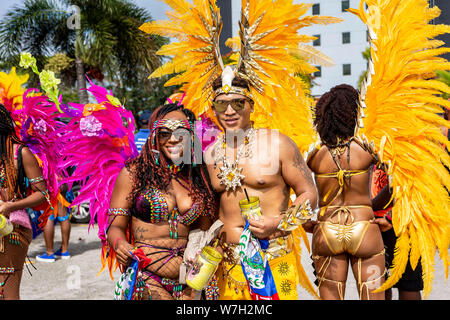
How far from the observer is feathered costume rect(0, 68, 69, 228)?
3.68m

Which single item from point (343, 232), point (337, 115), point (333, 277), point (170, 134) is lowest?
point (333, 277)

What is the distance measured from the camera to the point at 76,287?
5504 mm

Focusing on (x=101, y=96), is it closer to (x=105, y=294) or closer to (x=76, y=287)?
(x=105, y=294)

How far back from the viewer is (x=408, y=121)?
322cm

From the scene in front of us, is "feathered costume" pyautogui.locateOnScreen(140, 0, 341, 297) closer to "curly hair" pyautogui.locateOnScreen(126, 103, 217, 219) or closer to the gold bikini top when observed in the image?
the gold bikini top

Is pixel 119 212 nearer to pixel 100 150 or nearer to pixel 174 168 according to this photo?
pixel 174 168

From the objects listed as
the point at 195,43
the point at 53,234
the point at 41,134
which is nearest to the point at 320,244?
the point at 195,43

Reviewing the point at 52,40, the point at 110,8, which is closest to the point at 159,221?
the point at 110,8

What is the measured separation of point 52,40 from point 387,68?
10.7m

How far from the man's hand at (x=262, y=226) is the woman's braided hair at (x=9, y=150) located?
78.6 inches

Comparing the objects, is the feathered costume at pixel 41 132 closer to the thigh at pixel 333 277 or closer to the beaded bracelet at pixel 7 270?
the beaded bracelet at pixel 7 270

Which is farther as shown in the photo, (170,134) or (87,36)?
(87,36)

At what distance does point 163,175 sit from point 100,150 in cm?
77

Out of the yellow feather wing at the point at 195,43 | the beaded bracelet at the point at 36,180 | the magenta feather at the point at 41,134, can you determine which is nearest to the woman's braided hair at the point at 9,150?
the beaded bracelet at the point at 36,180
